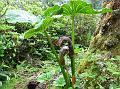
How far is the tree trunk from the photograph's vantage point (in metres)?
3.20

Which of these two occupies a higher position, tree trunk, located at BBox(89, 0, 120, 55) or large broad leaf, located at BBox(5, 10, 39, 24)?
large broad leaf, located at BBox(5, 10, 39, 24)

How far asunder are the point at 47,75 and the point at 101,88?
2.05 ft

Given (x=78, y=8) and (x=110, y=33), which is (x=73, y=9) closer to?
(x=78, y=8)

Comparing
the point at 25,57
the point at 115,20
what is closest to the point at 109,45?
the point at 115,20

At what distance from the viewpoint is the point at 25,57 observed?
5492 mm

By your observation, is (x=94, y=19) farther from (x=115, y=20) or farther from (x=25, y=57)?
(x=115, y=20)

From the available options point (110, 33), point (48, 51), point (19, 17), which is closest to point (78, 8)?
point (19, 17)

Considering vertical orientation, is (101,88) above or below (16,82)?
above

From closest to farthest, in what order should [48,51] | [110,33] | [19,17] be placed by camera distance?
1. [19,17]
2. [110,33]
3. [48,51]

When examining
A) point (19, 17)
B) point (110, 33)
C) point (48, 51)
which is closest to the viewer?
point (19, 17)

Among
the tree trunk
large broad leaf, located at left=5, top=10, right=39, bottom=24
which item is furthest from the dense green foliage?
the tree trunk

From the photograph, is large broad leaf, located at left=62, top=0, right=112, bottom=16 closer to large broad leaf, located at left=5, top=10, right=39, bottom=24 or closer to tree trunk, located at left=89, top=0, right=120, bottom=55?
large broad leaf, located at left=5, top=10, right=39, bottom=24

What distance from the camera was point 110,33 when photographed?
10.9 feet

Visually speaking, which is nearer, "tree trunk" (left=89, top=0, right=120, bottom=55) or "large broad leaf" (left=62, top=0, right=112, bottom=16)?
"large broad leaf" (left=62, top=0, right=112, bottom=16)
